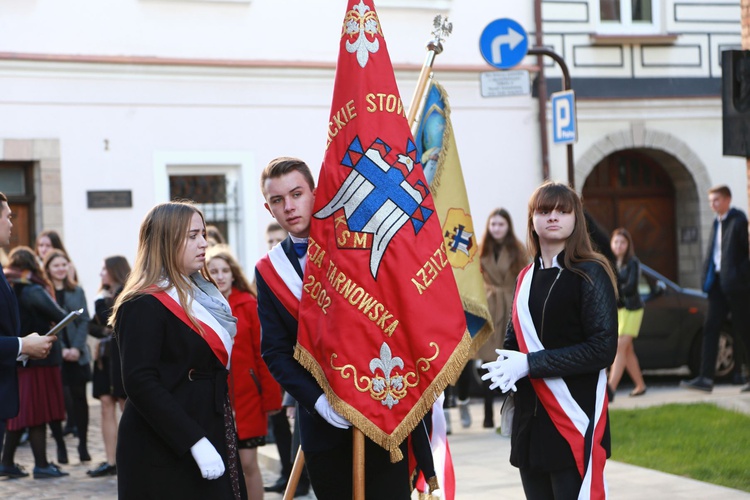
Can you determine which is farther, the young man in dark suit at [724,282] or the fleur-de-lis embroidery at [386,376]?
the young man in dark suit at [724,282]

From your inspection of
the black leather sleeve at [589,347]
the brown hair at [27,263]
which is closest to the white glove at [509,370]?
the black leather sleeve at [589,347]

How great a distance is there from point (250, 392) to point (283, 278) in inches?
106

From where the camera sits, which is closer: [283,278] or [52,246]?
[283,278]

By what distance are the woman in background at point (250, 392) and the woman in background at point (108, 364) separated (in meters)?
1.99

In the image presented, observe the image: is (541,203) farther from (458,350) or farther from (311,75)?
(311,75)

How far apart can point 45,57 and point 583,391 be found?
38.2ft

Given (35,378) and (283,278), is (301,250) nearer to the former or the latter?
(283,278)

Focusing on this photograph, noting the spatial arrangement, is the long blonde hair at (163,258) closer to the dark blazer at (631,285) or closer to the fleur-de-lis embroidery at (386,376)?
the fleur-de-lis embroidery at (386,376)

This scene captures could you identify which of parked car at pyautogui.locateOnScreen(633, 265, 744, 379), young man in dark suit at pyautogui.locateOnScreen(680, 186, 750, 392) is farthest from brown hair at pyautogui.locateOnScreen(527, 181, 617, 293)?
parked car at pyautogui.locateOnScreen(633, 265, 744, 379)

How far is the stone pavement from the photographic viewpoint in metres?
7.34

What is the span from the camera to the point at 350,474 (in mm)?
4539

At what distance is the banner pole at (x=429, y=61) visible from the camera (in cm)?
643

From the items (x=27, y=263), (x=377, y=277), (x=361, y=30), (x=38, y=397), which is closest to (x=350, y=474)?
(x=377, y=277)

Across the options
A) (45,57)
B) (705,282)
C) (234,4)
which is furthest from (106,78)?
(705,282)
